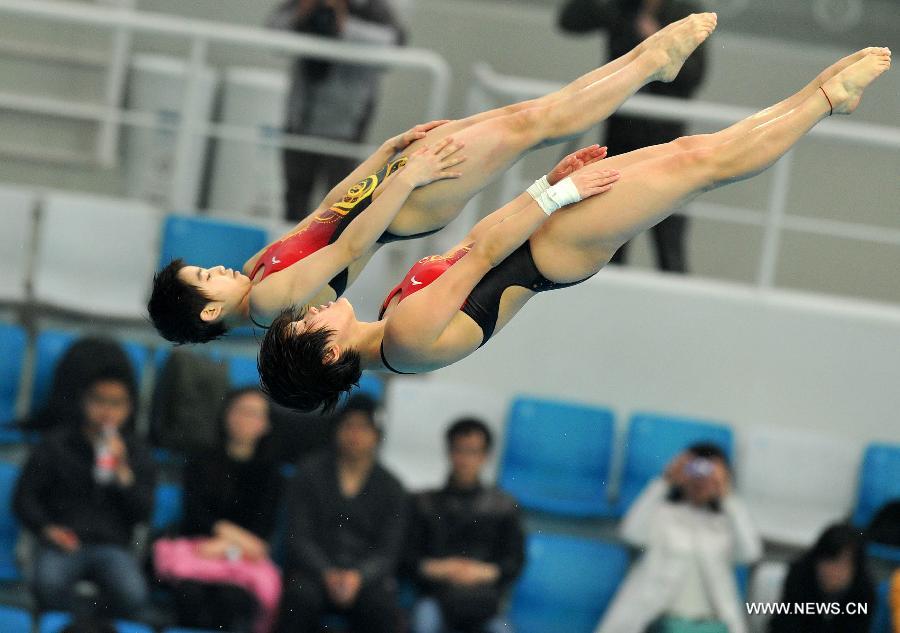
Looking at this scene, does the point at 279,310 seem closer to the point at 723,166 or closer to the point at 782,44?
the point at 723,166

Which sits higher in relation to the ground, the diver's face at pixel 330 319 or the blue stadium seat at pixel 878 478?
the diver's face at pixel 330 319

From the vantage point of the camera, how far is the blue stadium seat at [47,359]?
701 centimetres

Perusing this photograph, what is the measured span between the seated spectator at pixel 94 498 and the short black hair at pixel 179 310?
2162 mm

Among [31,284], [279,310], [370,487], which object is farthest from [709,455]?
[31,284]

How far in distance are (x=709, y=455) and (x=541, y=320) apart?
4.26 ft

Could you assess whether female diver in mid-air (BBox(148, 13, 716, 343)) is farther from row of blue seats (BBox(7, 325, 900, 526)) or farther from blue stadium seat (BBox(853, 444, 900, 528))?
blue stadium seat (BBox(853, 444, 900, 528))

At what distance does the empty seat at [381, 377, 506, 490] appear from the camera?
7.22m

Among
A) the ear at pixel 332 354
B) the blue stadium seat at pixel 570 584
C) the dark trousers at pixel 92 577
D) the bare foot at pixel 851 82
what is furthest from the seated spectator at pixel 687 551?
the ear at pixel 332 354

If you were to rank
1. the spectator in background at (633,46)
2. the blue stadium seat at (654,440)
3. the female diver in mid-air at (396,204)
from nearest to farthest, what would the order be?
the female diver in mid-air at (396,204) → the spectator in background at (633,46) → the blue stadium seat at (654,440)

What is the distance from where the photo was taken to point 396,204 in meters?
4.43

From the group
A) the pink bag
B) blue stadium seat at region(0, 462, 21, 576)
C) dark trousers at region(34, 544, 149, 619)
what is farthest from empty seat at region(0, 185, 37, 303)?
the pink bag

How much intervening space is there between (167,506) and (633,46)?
10.3 ft

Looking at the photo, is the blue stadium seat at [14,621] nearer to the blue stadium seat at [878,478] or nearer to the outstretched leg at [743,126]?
the outstretched leg at [743,126]

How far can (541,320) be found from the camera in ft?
24.5
